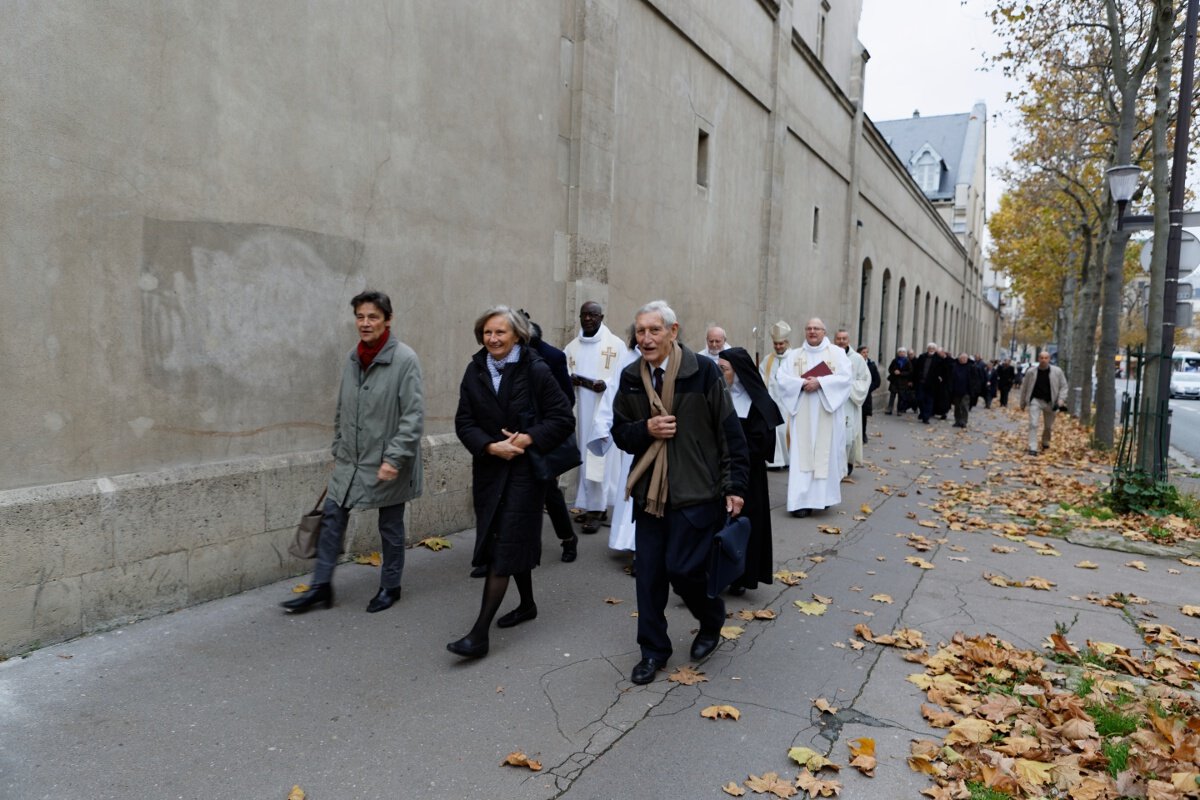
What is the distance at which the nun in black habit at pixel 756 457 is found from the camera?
534cm

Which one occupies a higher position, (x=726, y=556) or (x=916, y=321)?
(x=916, y=321)

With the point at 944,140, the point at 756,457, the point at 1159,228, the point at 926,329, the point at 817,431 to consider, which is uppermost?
the point at 944,140

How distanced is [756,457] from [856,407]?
20.3 feet

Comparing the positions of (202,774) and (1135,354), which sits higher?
(1135,354)

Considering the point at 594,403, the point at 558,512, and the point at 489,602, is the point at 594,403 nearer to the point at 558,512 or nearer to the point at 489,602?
the point at 558,512

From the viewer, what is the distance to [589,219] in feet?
29.3

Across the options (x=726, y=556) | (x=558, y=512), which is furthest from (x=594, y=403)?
(x=726, y=556)

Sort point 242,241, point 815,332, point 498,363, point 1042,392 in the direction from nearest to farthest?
point 498,363 → point 242,241 → point 815,332 → point 1042,392

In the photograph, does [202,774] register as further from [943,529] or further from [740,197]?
[740,197]

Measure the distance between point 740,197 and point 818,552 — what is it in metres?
8.23

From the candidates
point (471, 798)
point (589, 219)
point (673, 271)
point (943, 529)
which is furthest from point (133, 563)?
point (673, 271)

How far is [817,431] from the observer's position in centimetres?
870

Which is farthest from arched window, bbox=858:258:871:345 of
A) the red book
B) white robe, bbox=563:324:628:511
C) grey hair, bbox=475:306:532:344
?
grey hair, bbox=475:306:532:344

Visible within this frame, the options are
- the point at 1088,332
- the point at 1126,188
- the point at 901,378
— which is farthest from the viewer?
the point at 901,378
